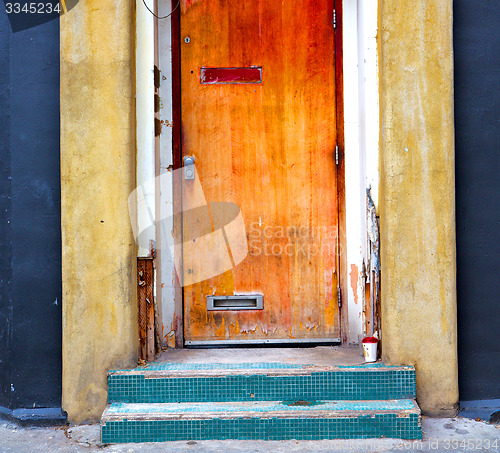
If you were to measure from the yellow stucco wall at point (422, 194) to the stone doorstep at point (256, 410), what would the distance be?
1.11 ft

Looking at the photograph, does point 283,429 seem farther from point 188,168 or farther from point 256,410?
point 188,168

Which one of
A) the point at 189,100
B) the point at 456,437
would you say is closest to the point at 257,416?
the point at 456,437

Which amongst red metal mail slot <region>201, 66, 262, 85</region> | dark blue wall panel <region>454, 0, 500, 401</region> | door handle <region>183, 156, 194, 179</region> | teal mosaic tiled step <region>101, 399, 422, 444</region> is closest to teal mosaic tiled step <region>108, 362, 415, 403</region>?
teal mosaic tiled step <region>101, 399, 422, 444</region>

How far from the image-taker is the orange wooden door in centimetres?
425

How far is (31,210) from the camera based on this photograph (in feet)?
12.3

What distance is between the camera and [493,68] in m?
3.77

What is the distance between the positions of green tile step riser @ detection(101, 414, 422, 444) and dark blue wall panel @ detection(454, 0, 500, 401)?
2.36 ft

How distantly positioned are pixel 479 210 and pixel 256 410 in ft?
6.92

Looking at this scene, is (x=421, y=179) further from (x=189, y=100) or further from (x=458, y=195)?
(x=189, y=100)

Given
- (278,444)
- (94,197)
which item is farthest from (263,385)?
(94,197)

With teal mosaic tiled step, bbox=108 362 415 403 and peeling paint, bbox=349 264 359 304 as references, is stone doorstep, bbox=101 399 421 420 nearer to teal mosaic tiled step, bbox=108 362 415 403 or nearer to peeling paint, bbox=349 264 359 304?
teal mosaic tiled step, bbox=108 362 415 403

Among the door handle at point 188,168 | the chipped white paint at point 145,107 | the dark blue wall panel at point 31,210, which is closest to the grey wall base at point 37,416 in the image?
the dark blue wall panel at point 31,210

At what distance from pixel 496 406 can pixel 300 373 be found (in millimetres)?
1448

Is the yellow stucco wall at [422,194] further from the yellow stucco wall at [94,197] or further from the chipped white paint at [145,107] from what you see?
the yellow stucco wall at [94,197]
